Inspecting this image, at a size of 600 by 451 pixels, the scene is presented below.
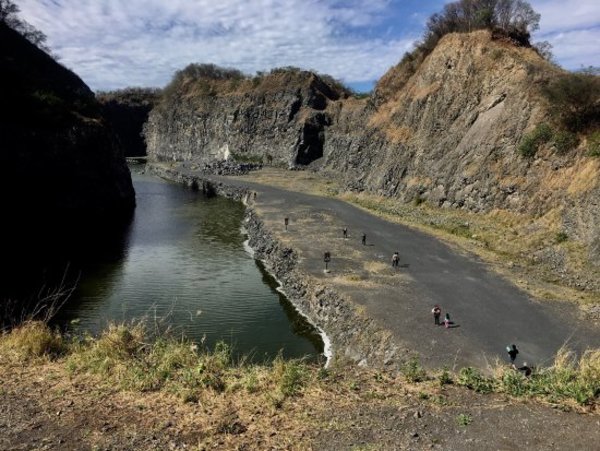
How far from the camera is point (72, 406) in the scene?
916 centimetres

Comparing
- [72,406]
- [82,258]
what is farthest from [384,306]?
[82,258]

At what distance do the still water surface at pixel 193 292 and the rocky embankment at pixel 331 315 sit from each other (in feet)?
2.57

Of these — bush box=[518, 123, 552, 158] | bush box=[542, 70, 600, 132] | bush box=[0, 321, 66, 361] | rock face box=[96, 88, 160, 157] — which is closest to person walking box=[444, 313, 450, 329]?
bush box=[0, 321, 66, 361]

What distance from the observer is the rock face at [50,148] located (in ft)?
165

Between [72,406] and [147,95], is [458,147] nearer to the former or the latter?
[72,406]

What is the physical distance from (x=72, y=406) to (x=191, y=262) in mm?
31670

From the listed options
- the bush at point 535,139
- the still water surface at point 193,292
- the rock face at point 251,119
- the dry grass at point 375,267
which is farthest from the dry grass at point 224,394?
the rock face at point 251,119

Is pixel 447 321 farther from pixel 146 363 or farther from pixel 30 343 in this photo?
pixel 30 343

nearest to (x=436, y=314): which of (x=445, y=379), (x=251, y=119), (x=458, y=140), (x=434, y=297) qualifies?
(x=434, y=297)

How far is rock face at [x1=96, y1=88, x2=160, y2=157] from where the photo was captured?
17425cm

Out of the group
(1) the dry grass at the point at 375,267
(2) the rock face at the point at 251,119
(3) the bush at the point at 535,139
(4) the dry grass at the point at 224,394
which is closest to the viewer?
(4) the dry grass at the point at 224,394

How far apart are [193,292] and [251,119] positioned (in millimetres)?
95610

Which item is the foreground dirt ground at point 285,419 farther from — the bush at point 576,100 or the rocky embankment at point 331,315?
the bush at point 576,100

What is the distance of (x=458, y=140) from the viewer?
5250cm
